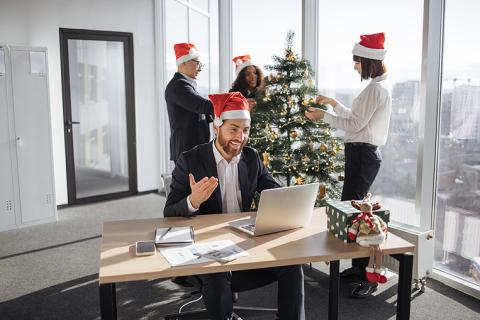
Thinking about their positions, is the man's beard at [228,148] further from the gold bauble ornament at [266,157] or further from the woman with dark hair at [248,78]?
the woman with dark hair at [248,78]

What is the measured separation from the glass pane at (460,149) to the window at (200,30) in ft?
9.59

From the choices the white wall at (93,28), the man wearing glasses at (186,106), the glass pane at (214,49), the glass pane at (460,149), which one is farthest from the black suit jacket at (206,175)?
the white wall at (93,28)

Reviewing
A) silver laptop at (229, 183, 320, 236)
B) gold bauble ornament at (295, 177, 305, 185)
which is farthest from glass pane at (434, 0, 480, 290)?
silver laptop at (229, 183, 320, 236)

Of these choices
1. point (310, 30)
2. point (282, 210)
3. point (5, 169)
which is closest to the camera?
point (282, 210)

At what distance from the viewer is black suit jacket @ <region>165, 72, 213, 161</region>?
354 cm

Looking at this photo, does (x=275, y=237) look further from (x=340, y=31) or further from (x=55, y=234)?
(x=55, y=234)

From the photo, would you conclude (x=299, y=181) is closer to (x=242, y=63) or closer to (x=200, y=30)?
(x=242, y=63)

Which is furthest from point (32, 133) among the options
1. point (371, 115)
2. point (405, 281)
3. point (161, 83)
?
point (405, 281)

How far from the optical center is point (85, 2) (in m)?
5.82

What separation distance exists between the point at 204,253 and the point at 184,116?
79.5 inches

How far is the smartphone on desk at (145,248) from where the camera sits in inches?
71.0

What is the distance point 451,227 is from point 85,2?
16.4ft

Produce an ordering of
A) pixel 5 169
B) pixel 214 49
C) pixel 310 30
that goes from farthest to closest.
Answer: pixel 214 49 → pixel 5 169 → pixel 310 30

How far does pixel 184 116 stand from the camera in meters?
Result: 3.70
